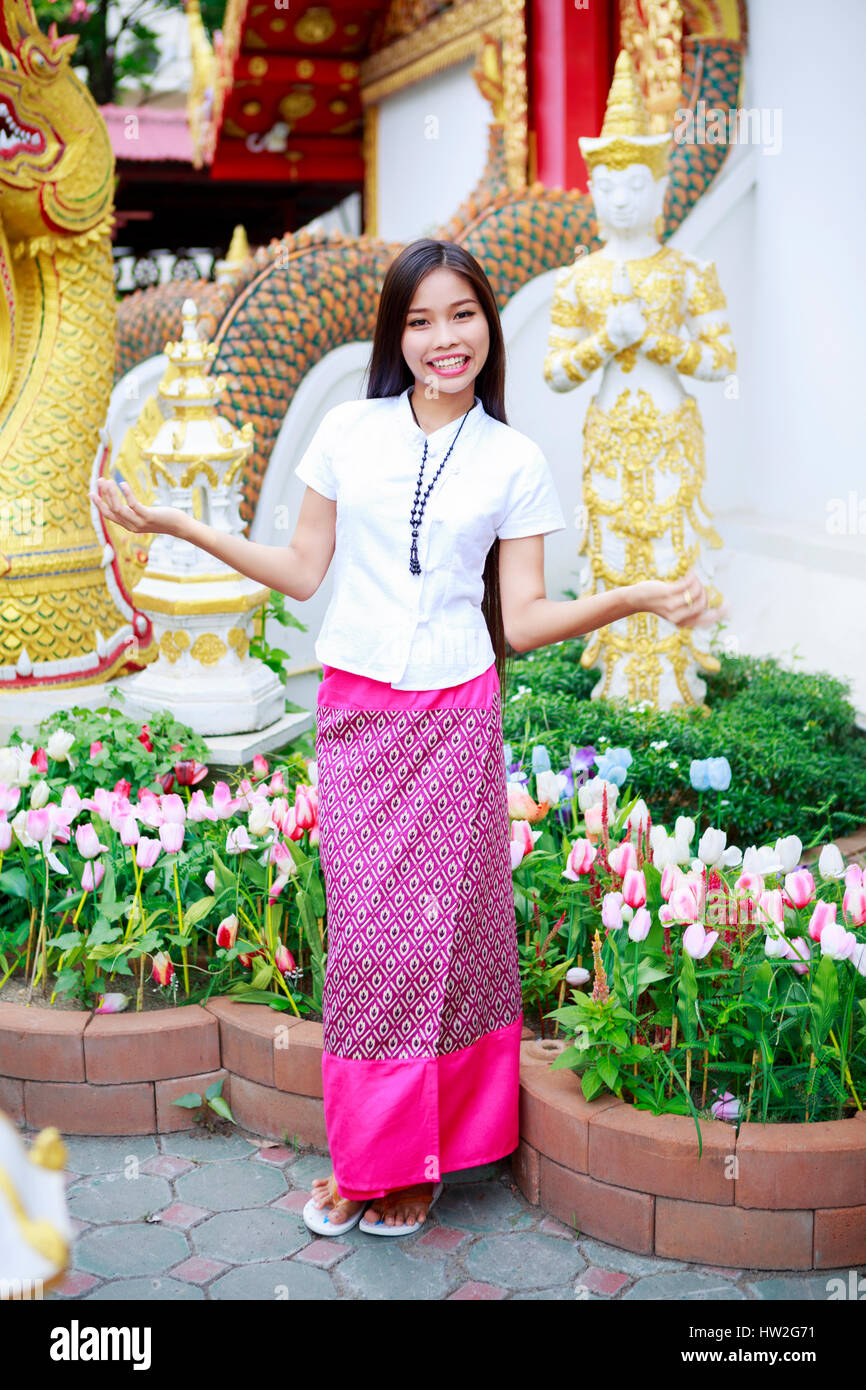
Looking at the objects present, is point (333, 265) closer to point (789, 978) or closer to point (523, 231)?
point (523, 231)

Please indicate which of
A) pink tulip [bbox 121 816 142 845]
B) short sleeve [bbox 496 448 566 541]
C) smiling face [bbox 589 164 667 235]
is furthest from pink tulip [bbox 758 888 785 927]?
smiling face [bbox 589 164 667 235]

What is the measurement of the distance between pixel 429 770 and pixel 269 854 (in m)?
0.67

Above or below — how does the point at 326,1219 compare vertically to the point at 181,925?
below

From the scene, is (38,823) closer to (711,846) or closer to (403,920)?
(403,920)

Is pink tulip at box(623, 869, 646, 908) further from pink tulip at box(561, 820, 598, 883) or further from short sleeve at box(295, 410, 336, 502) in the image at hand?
short sleeve at box(295, 410, 336, 502)

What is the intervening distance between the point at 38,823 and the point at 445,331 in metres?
1.21

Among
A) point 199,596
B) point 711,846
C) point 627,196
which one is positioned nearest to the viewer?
point 711,846

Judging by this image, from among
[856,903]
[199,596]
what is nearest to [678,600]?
[856,903]

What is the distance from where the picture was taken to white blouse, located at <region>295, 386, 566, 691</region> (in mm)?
2201

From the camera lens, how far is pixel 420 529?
2.19m

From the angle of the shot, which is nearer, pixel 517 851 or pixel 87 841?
pixel 87 841

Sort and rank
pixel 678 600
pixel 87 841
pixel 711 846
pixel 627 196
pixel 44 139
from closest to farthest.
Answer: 1. pixel 678 600
2. pixel 711 846
3. pixel 87 841
4. pixel 44 139
5. pixel 627 196

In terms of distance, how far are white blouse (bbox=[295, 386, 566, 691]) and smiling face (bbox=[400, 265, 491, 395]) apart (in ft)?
0.28

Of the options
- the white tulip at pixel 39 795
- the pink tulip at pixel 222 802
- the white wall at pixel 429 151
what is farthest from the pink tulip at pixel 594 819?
the white wall at pixel 429 151
